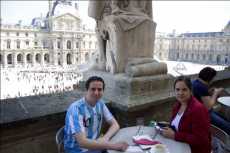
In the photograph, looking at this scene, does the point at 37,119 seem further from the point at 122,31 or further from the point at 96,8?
the point at 96,8

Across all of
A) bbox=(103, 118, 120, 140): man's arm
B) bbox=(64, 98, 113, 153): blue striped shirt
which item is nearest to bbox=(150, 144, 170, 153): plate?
bbox=(103, 118, 120, 140): man's arm

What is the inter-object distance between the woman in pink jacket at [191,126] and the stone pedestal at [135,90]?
60cm

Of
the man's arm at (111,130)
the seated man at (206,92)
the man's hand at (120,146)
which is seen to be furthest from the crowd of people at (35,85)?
the man's hand at (120,146)

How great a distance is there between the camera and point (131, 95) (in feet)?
8.06

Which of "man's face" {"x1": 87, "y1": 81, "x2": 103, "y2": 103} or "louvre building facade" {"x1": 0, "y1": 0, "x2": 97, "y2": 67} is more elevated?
"louvre building facade" {"x1": 0, "y1": 0, "x2": 97, "y2": 67}

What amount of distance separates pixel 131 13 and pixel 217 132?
1.47 meters

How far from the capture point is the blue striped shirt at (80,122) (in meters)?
1.64

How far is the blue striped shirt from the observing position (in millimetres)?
1642

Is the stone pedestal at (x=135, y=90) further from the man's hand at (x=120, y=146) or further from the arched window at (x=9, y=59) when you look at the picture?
the arched window at (x=9, y=59)

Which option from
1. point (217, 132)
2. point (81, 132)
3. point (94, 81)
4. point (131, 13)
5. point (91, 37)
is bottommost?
point (217, 132)

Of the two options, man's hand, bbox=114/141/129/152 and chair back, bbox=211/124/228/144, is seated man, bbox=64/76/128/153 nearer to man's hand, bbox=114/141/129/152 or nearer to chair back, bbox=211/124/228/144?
man's hand, bbox=114/141/129/152

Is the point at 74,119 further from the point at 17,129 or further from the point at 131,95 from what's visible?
the point at 131,95

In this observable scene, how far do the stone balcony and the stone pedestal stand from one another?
0.05m

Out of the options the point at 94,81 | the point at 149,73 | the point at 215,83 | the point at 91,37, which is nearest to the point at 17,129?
the point at 94,81
